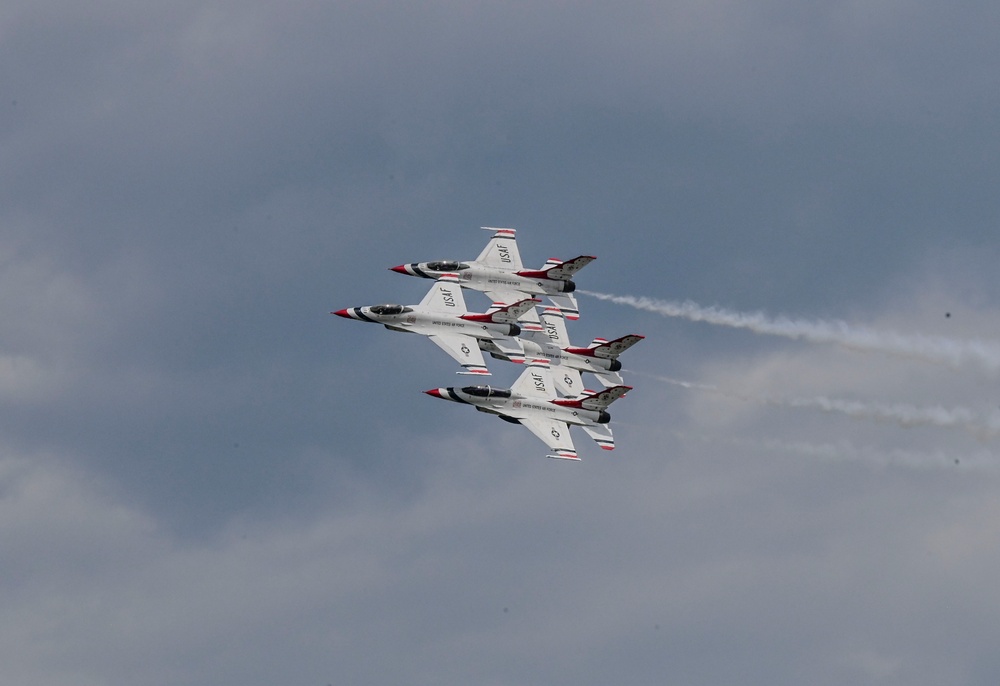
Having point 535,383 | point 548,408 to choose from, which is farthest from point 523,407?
point 535,383

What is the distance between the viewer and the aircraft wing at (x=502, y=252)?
138 metres

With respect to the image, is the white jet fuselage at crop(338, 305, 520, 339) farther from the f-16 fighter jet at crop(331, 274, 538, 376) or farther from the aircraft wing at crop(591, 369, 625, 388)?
the aircraft wing at crop(591, 369, 625, 388)

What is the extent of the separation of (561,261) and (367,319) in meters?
14.4

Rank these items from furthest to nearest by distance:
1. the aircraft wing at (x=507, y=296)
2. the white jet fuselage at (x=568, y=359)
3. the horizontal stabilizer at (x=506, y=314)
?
the aircraft wing at (x=507, y=296), the white jet fuselage at (x=568, y=359), the horizontal stabilizer at (x=506, y=314)

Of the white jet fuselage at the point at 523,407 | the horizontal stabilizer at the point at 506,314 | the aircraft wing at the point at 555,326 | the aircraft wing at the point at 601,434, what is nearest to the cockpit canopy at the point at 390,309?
the horizontal stabilizer at the point at 506,314

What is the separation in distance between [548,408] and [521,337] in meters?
9.31

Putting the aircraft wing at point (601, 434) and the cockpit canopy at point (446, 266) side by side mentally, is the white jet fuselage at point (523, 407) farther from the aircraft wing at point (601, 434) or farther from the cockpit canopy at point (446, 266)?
the cockpit canopy at point (446, 266)

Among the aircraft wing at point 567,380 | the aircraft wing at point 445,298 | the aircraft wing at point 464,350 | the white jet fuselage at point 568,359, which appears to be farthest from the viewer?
the white jet fuselage at point 568,359

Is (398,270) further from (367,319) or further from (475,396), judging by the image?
(475,396)

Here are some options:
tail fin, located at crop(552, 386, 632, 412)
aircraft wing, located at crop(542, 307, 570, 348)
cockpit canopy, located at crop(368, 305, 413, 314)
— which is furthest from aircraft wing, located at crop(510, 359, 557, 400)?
cockpit canopy, located at crop(368, 305, 413, 314)

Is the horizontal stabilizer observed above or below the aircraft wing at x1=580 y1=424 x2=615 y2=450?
above

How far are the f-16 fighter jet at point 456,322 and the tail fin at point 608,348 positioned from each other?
486 centimetres

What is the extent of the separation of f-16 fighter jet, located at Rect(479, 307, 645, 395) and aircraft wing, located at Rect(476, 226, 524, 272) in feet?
15.3

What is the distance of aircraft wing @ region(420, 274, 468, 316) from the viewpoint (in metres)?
132
